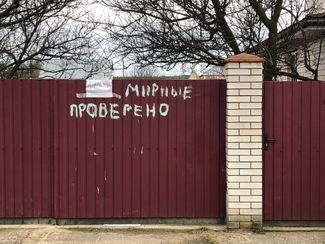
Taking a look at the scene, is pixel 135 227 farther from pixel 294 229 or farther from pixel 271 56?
pixel 271 56

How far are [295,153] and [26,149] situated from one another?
Answer: 3.44m

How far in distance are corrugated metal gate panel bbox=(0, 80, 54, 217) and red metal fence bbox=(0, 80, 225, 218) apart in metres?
0.01

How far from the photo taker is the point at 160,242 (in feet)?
21.5

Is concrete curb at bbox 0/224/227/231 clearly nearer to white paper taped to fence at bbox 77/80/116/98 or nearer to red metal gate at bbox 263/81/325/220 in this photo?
red metal gate at bbox 263/81/325/220

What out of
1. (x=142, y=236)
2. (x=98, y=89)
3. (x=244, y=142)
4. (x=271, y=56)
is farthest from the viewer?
(x=271, y=56)

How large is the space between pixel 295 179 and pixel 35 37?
1037cm

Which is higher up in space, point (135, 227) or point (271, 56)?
point (271, 56)

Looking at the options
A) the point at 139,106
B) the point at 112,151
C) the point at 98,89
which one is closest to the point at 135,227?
the point at 112,151

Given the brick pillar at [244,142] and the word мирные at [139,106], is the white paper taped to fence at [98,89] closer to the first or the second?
the word мирные at [139,106]

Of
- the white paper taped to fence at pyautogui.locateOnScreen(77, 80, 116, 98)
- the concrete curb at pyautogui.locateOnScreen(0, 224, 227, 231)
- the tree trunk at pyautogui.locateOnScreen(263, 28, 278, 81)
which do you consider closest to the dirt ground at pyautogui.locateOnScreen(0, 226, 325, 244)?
the concrete curb at pyautogui.locateOnScreen(0, 224, 227, 231)

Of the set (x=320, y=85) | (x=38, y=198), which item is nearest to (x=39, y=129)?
(x=38, y=198)

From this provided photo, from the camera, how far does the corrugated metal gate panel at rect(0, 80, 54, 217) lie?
283 inches

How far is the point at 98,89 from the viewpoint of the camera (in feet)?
23.6

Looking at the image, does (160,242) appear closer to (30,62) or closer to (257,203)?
(257,203)
